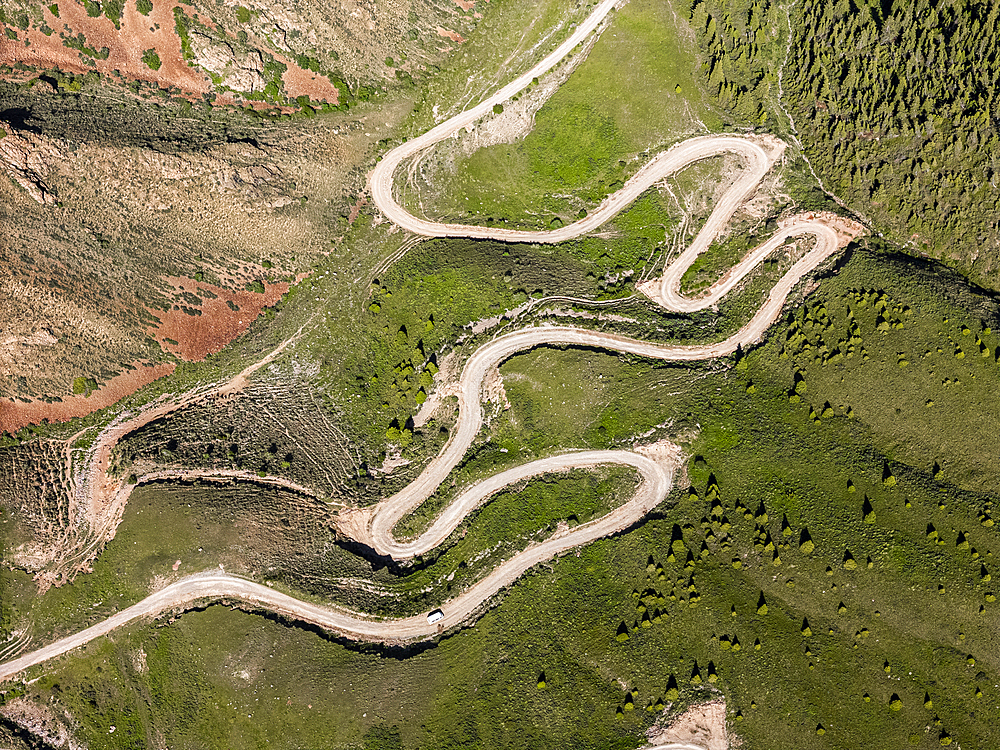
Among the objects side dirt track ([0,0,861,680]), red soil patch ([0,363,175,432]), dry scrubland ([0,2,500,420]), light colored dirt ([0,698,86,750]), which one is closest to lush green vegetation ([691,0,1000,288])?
side dirt track ([0,0,861,680])

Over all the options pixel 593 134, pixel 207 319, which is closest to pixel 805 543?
pixel 593 134

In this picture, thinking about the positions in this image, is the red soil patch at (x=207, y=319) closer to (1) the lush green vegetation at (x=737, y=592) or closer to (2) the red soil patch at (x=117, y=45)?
(1) the lush green vegetation at (x=737, y=592)

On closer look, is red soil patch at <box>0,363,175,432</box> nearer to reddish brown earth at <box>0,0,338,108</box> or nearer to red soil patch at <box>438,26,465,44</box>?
reddish brown earth at <box>0,0,338,108</box>

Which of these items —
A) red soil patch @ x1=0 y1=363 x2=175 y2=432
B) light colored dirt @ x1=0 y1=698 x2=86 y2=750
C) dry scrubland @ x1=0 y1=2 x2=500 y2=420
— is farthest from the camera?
red soil patch @ x1=0 y1=363 x2=175 y2=432

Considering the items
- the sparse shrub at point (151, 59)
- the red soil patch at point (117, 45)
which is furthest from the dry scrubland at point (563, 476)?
the sparse shrub at point (151, 59)

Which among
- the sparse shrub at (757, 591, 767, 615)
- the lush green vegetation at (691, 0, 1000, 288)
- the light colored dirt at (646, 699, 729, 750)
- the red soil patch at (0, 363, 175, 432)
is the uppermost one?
the lush green vegetation at (691, 0, 1000, 288)

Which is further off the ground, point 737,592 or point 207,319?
point 207,319

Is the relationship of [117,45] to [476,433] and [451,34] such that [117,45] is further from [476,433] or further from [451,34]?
[476,433]
